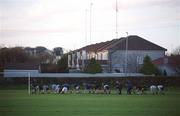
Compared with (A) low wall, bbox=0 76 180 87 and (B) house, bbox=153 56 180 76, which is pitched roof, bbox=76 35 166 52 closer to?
(B) house, bbox=153 56 180 76

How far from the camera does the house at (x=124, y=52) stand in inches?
2170

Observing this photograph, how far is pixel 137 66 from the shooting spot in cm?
5384

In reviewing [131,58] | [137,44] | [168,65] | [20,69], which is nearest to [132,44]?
[137,44]

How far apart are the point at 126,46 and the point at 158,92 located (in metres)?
27.9

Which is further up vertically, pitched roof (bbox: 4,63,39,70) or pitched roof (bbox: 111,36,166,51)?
pitched roof (bbox: 111,36,166,51)

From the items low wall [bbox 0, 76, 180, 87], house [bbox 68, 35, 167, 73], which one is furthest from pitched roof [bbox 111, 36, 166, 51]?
low wall [bbox 0, 76, 180, 87]

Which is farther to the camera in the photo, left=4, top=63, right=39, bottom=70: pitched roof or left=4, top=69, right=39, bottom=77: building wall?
left=4, top=63, right=39, bottom=70: pitched roof

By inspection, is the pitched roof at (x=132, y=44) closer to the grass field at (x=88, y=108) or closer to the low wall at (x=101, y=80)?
the low wall at (x=101, y=80)

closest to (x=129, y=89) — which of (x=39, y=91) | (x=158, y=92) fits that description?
(x=158, y=92)

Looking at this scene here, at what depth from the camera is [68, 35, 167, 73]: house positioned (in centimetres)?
5512

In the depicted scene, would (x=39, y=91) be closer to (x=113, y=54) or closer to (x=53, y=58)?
(x=113, y=54)

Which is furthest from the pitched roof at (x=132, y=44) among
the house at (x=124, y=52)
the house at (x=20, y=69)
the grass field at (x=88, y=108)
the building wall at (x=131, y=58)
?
the grass field at (x=88, y=108)

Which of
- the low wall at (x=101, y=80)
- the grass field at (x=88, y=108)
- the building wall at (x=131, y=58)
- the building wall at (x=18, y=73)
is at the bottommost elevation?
the grass field at (x=88, y=108)

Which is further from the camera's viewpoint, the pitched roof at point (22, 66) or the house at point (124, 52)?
the house at point (124, 52)
